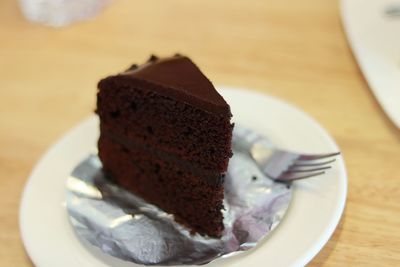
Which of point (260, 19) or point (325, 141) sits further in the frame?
point (260, 19)

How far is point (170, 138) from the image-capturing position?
3.26ft

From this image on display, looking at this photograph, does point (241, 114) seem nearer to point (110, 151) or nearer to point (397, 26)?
point (110, 151)

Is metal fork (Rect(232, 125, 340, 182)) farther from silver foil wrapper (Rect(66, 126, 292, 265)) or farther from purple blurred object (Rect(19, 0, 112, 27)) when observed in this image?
purple blurred object (Rect(19, 0, 112, 27))

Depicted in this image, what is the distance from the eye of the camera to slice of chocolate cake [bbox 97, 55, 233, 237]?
3.03 feet

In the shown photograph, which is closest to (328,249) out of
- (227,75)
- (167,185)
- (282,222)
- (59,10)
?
(282,222)

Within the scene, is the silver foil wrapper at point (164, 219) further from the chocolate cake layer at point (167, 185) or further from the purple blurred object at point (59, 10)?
the purple blurred object at point (59, 10)

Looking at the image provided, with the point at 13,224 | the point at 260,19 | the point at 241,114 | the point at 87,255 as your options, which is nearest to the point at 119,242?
the point at 87,255

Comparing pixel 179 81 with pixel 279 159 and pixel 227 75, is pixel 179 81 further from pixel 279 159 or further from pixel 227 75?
pixel 227 75

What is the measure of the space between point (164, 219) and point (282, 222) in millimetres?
224

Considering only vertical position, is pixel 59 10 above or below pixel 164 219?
above

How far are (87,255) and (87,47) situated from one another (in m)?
0.83

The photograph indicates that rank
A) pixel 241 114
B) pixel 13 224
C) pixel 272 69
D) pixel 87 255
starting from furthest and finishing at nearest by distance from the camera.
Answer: pixel 272 69
pixel 241 114
pixel 13 224
pixel 87 255

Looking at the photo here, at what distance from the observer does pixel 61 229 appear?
94 centimetres

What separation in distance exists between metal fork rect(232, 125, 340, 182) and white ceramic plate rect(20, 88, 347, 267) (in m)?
0.02
